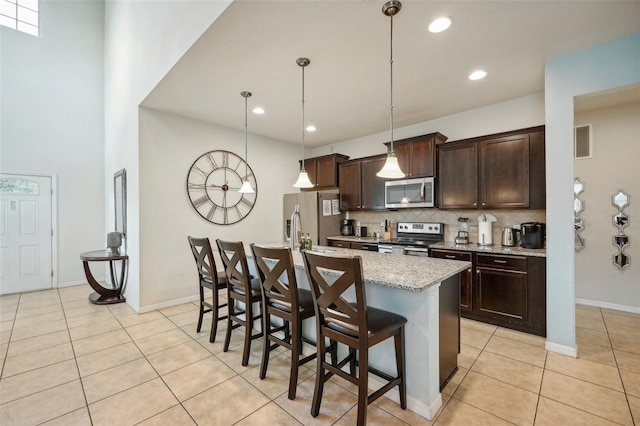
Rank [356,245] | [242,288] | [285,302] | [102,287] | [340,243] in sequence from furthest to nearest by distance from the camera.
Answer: [340,243] → [356,245] → [102,287] → [242,288] → [285,302]

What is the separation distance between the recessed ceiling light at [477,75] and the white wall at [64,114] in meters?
6.30

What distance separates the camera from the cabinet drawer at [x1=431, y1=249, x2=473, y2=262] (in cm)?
325

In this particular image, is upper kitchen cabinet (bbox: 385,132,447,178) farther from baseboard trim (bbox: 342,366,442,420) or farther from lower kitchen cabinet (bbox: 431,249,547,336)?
baseboard trim (bbox: 342,366,442,420)

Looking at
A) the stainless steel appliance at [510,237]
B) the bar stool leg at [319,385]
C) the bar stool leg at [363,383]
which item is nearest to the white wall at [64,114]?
the bar stool leg at [319,385]

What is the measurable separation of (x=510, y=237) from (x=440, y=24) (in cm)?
249

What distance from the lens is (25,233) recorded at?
475 cm

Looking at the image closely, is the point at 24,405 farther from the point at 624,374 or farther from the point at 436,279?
the point at 624,374

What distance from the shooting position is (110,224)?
16.7 ft

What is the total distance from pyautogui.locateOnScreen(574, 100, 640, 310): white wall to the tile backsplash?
3.60 feet

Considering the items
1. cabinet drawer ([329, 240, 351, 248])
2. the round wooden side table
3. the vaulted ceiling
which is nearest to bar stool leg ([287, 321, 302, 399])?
the vaulted ceiling

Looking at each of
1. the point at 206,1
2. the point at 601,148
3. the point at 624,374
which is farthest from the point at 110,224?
the point at 601,148

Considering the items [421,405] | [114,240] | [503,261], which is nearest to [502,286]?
[503,261]

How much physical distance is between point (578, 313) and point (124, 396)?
189 inches

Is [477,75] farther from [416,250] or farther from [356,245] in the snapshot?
[356,245]
